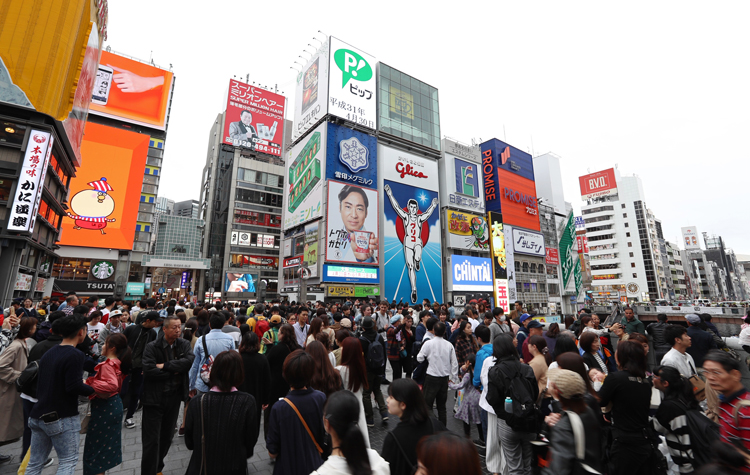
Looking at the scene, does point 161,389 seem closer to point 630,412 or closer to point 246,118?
point 630,412

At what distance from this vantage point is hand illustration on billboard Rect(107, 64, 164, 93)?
152 feet

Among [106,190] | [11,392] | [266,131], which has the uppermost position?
[266,131]

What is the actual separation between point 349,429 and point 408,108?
43576mm

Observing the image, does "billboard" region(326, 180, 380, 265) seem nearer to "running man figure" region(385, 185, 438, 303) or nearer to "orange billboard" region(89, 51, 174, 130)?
"running man figure" region(385, 185, 438, 303)

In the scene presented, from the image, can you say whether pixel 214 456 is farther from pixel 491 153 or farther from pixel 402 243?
pixel 491 153

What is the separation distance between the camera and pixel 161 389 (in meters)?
4.20

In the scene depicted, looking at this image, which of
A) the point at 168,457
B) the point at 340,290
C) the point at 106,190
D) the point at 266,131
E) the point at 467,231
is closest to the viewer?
the point at 168,457

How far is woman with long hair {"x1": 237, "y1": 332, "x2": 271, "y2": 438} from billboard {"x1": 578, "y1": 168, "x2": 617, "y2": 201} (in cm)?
8900

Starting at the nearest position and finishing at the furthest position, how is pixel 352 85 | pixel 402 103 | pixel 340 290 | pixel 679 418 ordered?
pixel 679 418, pixel 340 290, pixel 352 85, pixel 402 103

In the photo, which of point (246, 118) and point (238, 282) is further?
point (246, 118)

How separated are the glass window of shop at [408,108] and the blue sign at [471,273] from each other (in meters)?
15.3

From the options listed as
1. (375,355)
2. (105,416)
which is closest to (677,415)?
(375,355)

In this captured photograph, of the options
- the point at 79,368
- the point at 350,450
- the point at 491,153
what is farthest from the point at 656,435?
the point at 491,153

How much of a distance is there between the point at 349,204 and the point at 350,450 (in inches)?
1225
